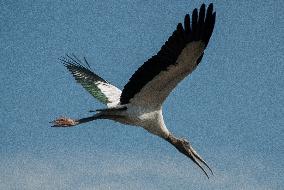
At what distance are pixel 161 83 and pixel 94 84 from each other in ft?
12.5

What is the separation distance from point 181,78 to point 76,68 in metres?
4.94

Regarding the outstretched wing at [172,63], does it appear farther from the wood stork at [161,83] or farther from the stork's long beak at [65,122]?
the stork's long beak at [65,122]

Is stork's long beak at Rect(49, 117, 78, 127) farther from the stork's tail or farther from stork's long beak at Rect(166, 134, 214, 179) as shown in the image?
stork's long beak at Rect(166, 134, 214, 179)

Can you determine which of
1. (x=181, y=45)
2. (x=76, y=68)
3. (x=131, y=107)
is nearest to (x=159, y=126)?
(x=131, y=107)

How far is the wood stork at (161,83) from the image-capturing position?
9.15 meters

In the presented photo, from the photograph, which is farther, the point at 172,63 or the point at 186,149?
the point at 186,149

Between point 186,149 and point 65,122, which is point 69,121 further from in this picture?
point 186,149

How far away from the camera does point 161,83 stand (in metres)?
10.3

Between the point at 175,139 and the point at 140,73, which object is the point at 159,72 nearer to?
the point at 140,73

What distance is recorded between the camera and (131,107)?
10992 mm

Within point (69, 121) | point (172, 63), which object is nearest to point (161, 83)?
point (172, 63)

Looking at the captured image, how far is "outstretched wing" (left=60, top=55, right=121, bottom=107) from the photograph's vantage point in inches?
508

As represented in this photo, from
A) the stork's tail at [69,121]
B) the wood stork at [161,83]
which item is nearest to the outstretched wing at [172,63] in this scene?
the wood stork at [161,83]

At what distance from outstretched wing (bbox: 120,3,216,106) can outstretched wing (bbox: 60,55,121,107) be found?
1.91 m
